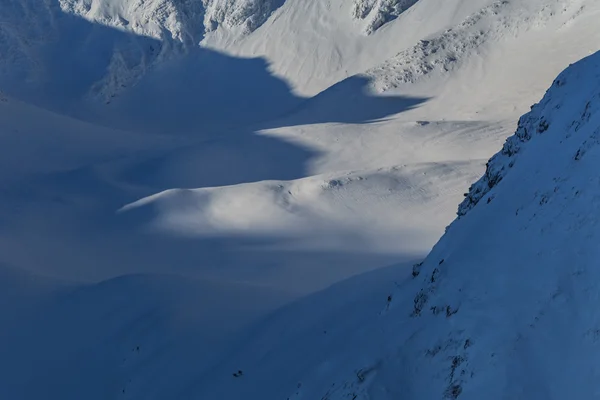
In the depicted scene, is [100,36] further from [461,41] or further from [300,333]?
[300,333]

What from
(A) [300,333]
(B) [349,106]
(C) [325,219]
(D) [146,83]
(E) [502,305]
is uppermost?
(E) [502,305]

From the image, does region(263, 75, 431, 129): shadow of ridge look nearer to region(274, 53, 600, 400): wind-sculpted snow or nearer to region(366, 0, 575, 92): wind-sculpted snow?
region(366, 0, 575, 92): wind-sculpted snow

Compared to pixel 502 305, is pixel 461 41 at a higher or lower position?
higher

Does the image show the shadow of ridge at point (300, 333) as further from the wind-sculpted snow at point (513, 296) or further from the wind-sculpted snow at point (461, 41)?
the wind-sculpted snow at point (461, 41)

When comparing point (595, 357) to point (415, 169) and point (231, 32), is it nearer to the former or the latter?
point (415, 169)

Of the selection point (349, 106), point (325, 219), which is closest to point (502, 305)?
point (325, 219)

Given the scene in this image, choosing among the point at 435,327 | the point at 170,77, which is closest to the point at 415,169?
the point at 435,327

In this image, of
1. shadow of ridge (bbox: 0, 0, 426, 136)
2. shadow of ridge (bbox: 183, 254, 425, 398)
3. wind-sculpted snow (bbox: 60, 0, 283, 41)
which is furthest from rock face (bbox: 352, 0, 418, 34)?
shadow of ridge (bbox: 183, 254, 425, 398)
